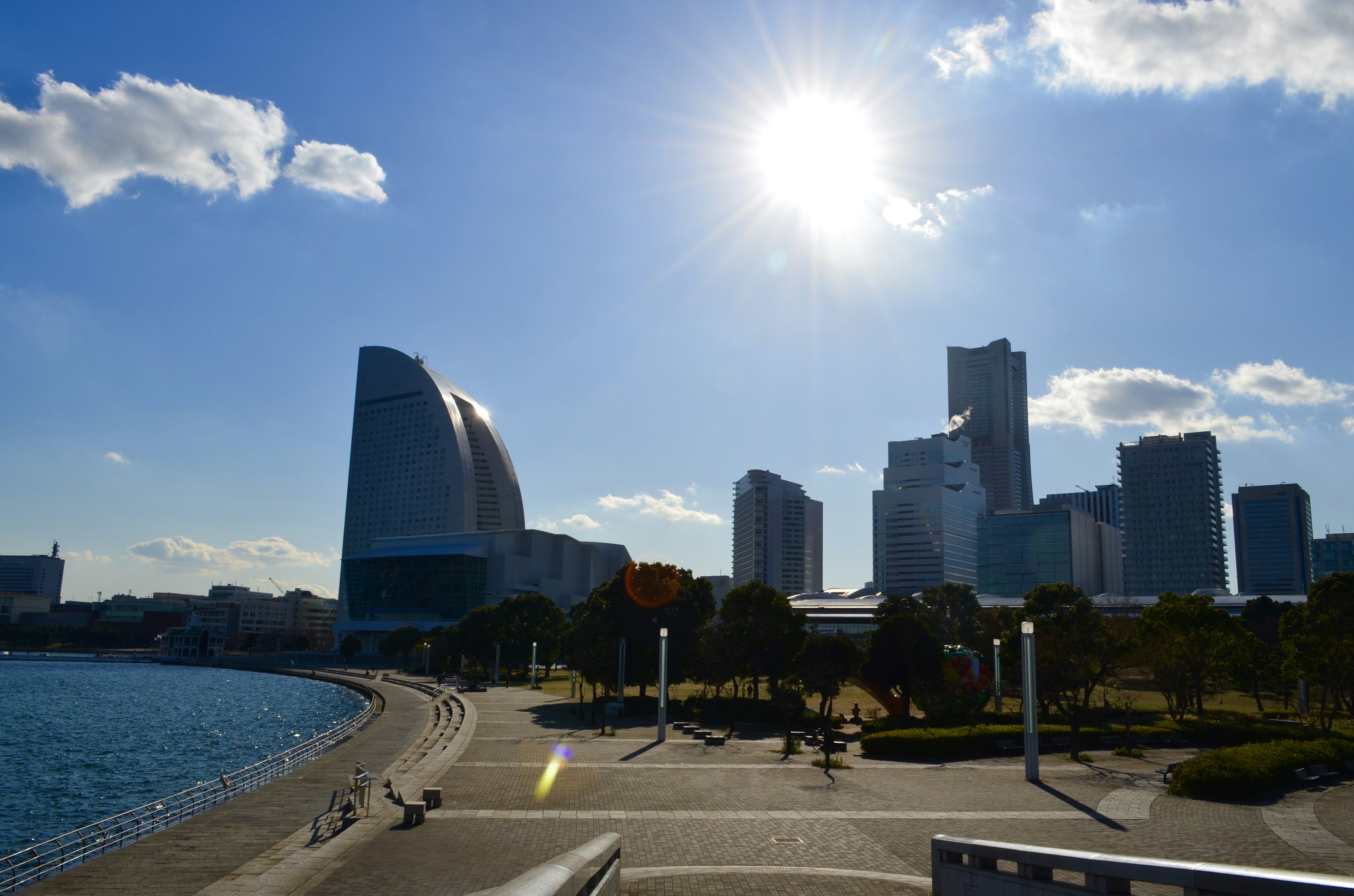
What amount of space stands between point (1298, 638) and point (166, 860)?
4071 centimetres

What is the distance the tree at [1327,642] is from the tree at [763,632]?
69.2 feet

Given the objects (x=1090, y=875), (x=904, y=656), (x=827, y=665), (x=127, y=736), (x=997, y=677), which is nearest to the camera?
(x=1090, y=875)

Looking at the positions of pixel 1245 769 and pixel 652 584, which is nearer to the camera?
pixel 1245 769

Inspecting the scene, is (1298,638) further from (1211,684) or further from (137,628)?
(137,628)

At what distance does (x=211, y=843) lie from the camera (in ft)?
55.3

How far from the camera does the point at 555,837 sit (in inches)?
603

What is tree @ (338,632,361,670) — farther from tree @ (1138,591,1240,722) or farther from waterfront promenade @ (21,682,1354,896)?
tree @ (1138,591,1240,722)

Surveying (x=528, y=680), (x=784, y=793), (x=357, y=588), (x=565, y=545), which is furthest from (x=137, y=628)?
(x=784, y=793)

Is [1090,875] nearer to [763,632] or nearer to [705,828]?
[705,828]

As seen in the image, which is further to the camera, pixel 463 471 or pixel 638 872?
pixel 463 471

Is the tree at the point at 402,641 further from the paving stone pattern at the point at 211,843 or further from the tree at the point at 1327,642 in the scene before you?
the tree at the point at 1327,642

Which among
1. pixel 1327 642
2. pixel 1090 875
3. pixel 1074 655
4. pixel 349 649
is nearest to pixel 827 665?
pixel 1074 655

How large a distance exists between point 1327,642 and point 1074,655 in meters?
10.3

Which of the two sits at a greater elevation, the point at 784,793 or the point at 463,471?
the point at 463,471
